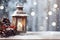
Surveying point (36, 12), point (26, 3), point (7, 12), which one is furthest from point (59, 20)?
point (7, 12)

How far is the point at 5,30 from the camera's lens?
0.91 meters

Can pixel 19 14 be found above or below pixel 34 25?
above

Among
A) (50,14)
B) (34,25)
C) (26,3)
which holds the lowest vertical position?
(34,25)

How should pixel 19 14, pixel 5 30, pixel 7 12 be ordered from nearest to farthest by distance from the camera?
pixel 5 30 < pixel 19 14 < pixel 7 12

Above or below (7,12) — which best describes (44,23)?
below

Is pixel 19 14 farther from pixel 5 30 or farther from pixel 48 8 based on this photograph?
pixel 48 8

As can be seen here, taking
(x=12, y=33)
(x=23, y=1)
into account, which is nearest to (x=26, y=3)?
(x=23, y=1)

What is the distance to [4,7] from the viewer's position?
4.50 ft

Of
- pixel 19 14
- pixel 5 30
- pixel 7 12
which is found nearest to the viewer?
pixel 5 30

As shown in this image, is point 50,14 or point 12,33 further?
point 50,14

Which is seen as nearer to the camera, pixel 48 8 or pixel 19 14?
pixel 19 14

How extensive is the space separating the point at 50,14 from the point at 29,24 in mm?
237

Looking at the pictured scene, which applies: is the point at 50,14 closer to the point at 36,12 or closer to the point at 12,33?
the point at 36,12

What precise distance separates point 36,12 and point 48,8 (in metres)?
0.13
